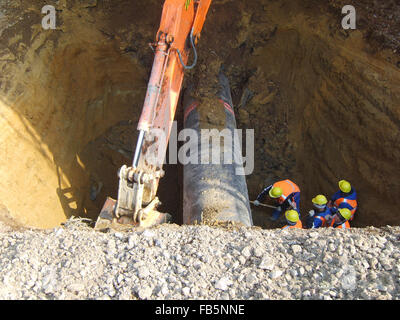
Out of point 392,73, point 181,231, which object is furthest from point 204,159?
point 392,73

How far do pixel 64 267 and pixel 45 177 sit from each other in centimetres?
310

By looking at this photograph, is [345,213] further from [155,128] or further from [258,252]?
[155,128]

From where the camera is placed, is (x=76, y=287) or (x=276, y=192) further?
(x=276, y=192)

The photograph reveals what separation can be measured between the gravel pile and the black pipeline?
966 mm

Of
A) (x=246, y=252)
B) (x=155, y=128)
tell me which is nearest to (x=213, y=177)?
(x=155, y=128)

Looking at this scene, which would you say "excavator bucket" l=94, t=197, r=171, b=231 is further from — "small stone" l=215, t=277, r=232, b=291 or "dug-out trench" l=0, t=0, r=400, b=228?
"small stone" l=215, t=277, r=232, b=291

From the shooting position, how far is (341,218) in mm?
6129

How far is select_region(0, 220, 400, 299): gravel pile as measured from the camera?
3.32 meters

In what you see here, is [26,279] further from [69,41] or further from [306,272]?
[69,41]

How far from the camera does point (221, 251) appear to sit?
3.75 meters

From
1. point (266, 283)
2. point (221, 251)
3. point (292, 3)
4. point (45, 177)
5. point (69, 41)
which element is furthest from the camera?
point (292, 3)

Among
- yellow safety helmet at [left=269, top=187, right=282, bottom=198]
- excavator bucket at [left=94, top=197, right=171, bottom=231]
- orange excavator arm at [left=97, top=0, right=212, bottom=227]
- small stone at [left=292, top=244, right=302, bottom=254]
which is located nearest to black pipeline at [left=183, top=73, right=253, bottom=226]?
excavator bucket at [left=94, top=197, right=171, bottom=231]

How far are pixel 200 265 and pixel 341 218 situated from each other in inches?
140

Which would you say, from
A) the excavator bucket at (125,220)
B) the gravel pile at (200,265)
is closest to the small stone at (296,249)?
the gravel pile at (200,265)
